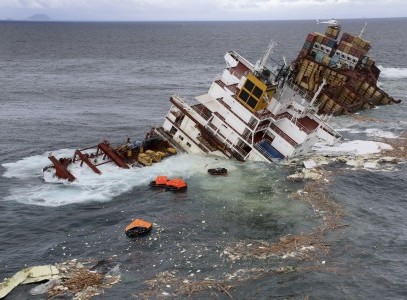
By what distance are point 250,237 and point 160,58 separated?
430ft

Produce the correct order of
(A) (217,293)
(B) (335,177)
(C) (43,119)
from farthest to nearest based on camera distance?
(C) (43,119) < (B) (335,177) < (A) (217,293)

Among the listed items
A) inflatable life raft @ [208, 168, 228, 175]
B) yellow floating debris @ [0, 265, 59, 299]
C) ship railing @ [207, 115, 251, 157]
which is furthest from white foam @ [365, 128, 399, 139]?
yellow floating debris @ [0, 265, 59, 299]

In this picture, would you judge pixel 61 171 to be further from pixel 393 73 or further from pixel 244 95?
pixel 393 73

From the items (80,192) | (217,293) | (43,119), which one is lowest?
(43,119)

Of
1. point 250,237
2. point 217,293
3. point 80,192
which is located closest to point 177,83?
point 80,192

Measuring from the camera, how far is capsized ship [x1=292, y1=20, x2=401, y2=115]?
71.8m

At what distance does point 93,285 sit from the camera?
24.0 m

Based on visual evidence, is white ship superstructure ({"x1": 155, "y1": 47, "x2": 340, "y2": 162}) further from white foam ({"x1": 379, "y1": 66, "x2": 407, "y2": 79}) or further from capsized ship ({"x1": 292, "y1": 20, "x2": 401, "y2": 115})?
white foam ({"x1": 379, "y1": 66, "x2": 407, "y2": 79})

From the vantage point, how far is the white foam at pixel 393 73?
363ft

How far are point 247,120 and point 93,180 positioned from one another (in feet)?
49.4

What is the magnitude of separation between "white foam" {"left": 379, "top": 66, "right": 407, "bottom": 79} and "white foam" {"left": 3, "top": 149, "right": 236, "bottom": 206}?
8425 centimetres

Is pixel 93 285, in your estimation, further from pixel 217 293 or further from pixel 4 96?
pixel 4 96

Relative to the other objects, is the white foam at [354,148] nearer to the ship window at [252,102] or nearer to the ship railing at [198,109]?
the ship window at [252,102]

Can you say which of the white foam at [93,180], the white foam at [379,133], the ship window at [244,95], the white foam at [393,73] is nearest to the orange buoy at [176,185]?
the white foam at [93,180]
